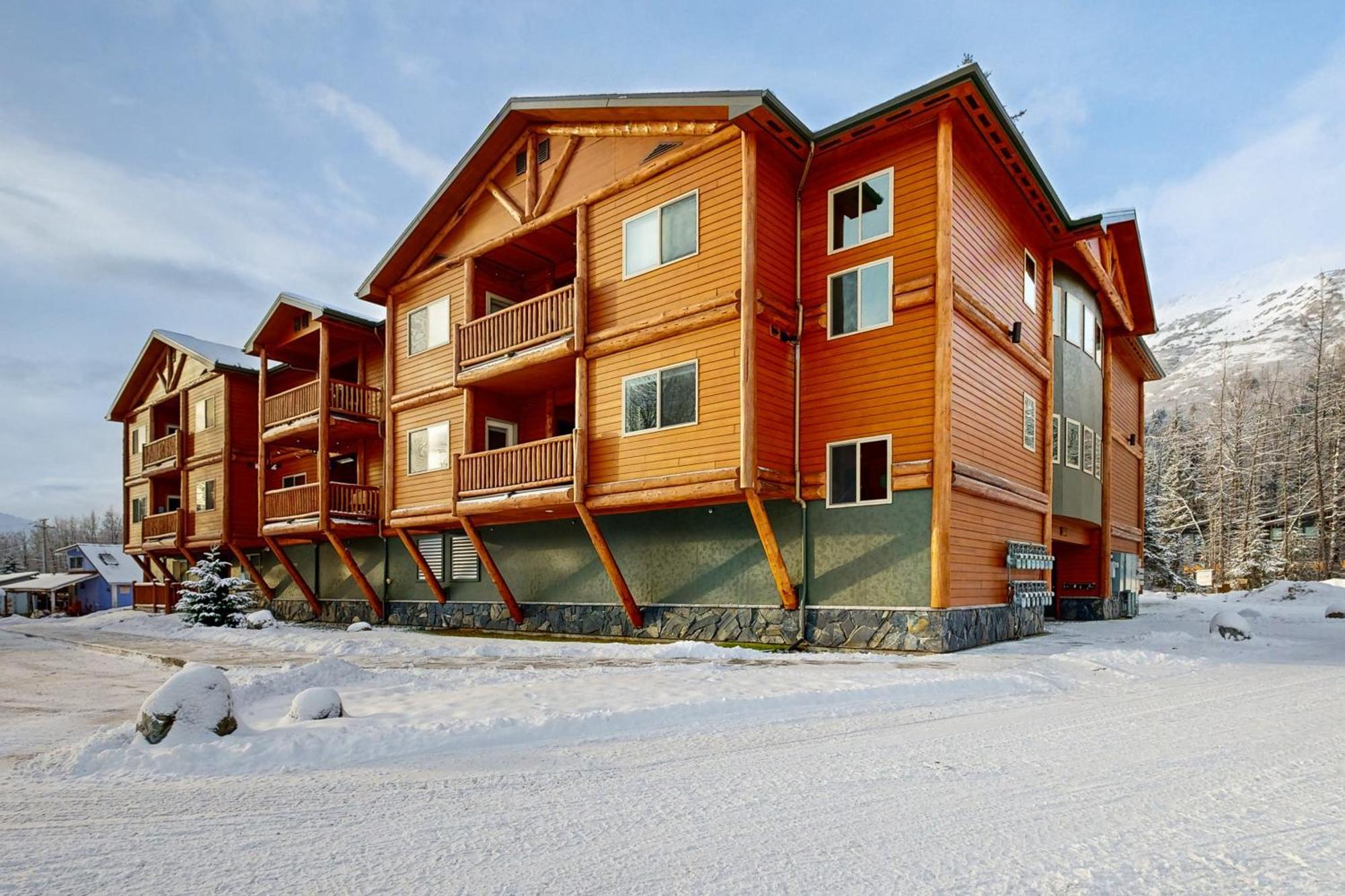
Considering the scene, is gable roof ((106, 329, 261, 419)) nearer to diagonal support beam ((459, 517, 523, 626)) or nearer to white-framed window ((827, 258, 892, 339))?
diagonal support beam ((459, 517, 523, 626))

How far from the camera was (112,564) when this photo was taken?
52531mm

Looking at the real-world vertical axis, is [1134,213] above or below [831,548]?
A: above

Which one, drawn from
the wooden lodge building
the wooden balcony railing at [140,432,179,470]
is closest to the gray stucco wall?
the wooden lodge building

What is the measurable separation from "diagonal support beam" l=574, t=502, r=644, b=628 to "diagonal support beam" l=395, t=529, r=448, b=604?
6350 mm

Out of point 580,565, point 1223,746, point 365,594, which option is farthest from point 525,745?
point 365,594

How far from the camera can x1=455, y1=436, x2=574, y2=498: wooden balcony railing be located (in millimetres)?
15594

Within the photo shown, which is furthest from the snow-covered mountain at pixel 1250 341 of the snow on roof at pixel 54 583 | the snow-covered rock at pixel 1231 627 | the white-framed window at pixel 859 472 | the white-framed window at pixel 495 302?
the snow on roof at pixel 54 583

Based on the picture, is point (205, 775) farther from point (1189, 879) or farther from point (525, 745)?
point (1189, 879)

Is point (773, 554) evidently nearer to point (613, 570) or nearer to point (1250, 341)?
point (613, 570)

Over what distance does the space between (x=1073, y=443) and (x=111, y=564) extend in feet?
193

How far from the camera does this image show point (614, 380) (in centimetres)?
1533

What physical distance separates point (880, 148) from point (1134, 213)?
1112 centimetres

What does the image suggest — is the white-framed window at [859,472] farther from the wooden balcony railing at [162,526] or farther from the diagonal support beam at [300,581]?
the wooden balcony railing at [162,526]

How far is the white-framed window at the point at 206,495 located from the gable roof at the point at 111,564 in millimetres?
28368
